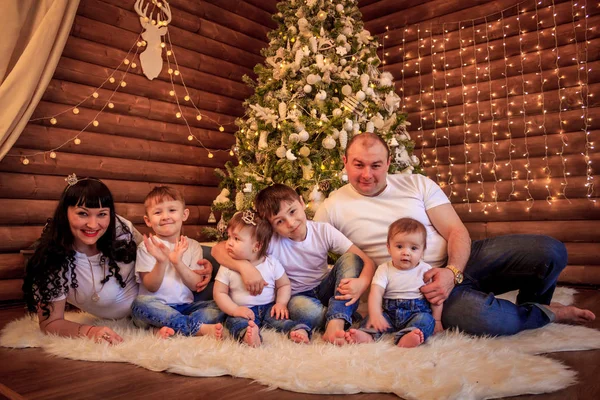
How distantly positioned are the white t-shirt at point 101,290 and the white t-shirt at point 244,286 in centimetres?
52

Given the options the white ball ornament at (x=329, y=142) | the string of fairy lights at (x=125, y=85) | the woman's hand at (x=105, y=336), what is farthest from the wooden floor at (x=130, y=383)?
the string of fairy lights at (x=125, y=85)

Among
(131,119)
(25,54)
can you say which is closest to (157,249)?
(25,54)

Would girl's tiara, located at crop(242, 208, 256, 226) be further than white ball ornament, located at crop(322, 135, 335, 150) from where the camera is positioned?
No

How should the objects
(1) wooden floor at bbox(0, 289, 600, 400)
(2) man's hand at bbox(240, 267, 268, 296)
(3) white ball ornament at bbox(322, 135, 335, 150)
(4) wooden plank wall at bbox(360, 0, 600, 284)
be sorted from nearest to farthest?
1. (1) wooden floor at bbox(0, 289, 600, 400)
2. (2) man's hand at bbox(240, 267, 268, 296)
3. (3) white ball ornament at bbox(322, 135, 335, 150)
4. (4) wooden plank wall at bbox(360, 0, 600, 284)

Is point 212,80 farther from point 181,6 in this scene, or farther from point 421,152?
point 421,152

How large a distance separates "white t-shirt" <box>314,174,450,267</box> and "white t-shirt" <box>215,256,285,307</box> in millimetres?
407

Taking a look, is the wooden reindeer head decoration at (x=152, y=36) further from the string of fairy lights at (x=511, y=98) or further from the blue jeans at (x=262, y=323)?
the blue jeans at (x=262, y=323)

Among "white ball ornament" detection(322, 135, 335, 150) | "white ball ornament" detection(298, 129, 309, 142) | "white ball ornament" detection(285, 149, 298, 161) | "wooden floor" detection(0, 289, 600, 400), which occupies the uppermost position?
"white ball ornament" detection(298, 129, 309, 142)

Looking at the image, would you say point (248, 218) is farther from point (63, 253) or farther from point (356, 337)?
point (63, 253)

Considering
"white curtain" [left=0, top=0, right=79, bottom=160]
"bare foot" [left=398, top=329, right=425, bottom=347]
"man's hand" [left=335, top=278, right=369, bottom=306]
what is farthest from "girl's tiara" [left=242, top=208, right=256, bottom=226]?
"white curtain" [left=0, top=0, right=79, bottom=160]

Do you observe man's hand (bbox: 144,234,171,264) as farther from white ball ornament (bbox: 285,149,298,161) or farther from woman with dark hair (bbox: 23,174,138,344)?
white ball ornament (bbox: 285,149,298,161)

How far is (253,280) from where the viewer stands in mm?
2336

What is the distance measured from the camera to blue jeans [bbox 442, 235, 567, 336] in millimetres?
2150

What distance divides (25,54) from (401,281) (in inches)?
128
